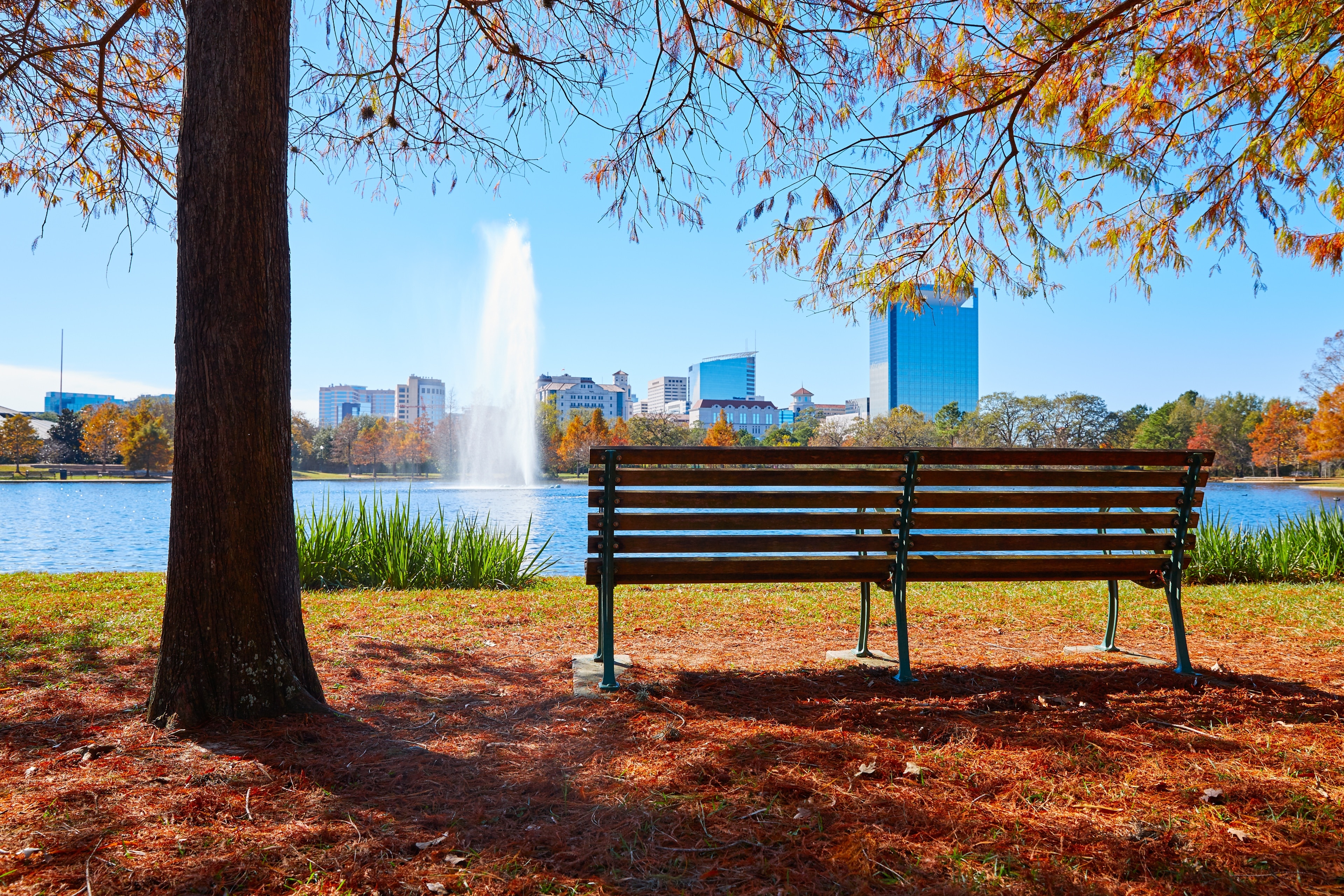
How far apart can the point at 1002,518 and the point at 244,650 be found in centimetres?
286

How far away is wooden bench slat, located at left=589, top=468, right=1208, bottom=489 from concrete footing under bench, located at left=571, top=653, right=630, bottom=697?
2.57ft

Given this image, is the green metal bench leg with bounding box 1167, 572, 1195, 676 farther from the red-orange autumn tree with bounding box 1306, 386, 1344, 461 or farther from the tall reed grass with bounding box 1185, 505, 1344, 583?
the red-orange autumn tree with bounding box 1306, 386, 1344, 461

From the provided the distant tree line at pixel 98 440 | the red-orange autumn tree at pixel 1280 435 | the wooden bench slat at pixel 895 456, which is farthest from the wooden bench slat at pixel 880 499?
the red-orange autumn tree at pixel 1280 435

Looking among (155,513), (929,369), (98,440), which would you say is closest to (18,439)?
(98,440)

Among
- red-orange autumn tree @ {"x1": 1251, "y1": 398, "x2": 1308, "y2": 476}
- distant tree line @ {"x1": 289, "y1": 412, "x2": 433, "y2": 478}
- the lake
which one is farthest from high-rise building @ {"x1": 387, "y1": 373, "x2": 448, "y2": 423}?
red-orange autumn tree @ {"x1": 1251, "y1": 398, "x2": 1308, "y2": 476}

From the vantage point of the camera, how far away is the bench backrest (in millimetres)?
3057

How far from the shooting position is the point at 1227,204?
531cm

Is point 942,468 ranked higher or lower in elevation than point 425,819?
higher

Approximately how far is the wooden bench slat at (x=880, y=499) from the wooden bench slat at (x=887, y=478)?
35mm

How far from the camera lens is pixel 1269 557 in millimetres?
7215

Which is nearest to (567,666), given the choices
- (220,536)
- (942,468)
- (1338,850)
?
(220,536)

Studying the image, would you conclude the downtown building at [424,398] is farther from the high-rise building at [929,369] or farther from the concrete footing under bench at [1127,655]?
the concrete footing under bench at [1127,655]

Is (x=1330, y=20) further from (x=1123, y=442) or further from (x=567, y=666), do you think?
(x=1123, y=442)

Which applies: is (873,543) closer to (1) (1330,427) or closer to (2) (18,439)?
(1) (1330,427)
